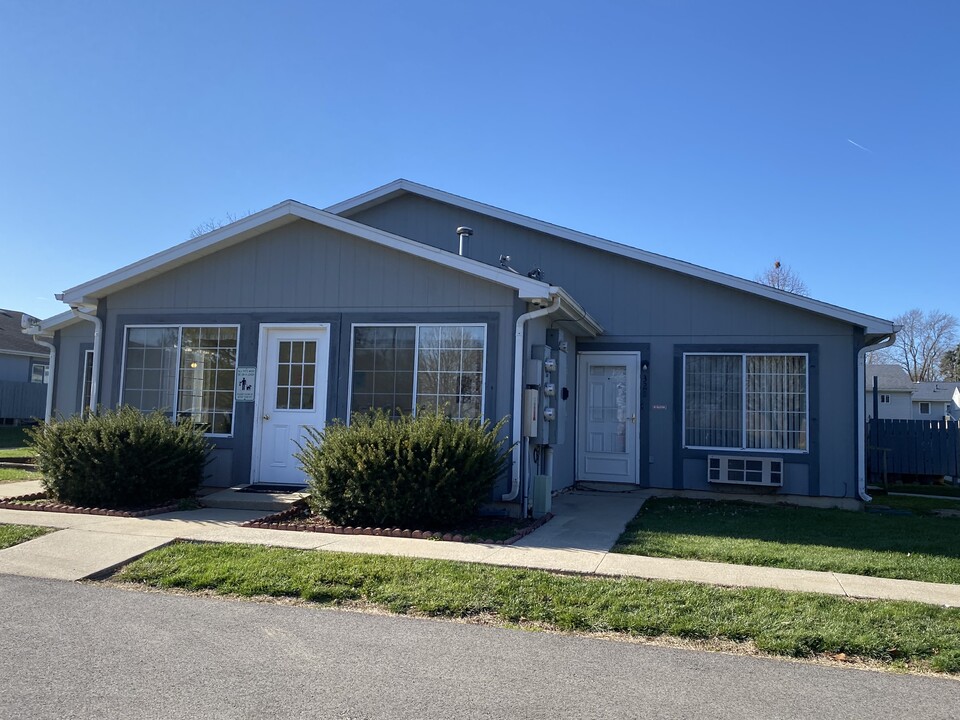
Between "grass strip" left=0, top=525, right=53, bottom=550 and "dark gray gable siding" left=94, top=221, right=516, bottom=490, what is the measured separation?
3.08 meters

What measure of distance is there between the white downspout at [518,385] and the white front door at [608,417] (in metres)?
3.36

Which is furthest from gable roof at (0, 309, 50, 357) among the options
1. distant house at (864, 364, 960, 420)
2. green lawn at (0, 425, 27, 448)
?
distant house at (864, 364, 960, 420)

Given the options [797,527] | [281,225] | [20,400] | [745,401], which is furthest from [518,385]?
[20,400]

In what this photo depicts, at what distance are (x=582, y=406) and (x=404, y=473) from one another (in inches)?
204

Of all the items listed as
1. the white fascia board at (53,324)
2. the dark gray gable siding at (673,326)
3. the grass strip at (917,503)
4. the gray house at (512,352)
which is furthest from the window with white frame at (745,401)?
the white fascia board at (53,324)

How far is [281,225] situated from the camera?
1098cm

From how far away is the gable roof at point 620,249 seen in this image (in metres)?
11.3

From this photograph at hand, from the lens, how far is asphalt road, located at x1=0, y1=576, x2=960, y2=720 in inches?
153

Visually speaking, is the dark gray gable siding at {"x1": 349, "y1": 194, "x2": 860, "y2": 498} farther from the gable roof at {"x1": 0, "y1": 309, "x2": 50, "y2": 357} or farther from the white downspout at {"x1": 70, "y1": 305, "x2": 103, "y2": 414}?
the gable roof at {"x1": 0, "y1": 309, "x2": 50, "y2": 357}

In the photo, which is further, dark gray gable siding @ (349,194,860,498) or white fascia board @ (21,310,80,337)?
white fascia board @ (21,310,80,337)

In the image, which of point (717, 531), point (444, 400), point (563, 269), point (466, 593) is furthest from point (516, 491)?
point (563, 269)

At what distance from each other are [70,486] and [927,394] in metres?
44.0

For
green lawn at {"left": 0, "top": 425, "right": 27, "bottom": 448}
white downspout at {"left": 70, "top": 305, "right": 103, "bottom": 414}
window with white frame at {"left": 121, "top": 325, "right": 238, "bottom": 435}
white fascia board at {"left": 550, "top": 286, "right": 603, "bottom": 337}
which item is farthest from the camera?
green lawn at {"left": 0, "top": 425, "right": 27, "bottom": 448}

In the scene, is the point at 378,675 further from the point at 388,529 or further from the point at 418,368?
the point at 418,368
